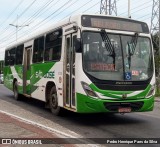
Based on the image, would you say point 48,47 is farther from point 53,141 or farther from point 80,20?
point 53,141

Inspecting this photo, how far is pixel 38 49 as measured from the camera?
14.6 meters

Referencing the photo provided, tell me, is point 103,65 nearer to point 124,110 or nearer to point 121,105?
point 121,105

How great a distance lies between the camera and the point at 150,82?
10766 millimetres

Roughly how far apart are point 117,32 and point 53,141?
4388mm

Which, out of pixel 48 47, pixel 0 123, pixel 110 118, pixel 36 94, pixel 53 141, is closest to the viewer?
pixel 53 141

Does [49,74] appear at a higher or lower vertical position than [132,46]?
lower

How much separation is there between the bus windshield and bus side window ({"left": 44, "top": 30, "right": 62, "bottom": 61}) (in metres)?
1.79

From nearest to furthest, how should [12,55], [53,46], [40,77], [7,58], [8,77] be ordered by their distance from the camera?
[53,46], [40,77], [12,55], [8,77], [7,58]

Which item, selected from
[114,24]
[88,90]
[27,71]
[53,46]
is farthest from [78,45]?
[27,71]

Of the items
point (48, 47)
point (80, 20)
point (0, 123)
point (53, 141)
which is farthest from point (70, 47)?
point (53, 141)

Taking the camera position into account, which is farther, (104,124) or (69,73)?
(69,73)

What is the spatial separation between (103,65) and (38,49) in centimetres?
491

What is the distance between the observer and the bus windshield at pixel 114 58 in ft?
33.7

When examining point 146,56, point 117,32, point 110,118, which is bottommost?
point 110,118
